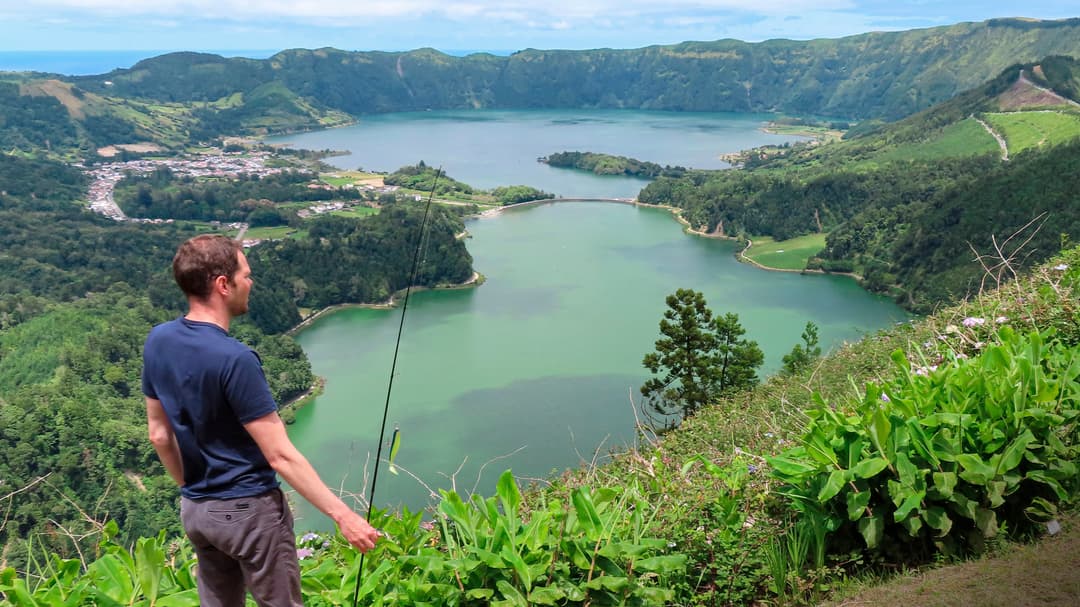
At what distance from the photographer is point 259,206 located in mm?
67438

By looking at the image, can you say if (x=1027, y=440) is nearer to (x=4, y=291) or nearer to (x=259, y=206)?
(x=4, y=291)

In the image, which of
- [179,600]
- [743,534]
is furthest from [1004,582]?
[179,600]

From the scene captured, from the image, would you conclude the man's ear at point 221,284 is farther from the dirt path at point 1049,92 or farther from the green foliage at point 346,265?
the dirt path at point 1049,92

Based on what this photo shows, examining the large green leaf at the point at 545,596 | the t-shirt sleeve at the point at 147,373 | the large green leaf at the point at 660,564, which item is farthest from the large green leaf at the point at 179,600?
the large green leaf at the point at 660,564

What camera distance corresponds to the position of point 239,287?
2088mm

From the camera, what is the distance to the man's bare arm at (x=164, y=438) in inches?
83.6

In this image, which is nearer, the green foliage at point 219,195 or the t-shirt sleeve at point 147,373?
the t-shirt sleeve at point 147,373

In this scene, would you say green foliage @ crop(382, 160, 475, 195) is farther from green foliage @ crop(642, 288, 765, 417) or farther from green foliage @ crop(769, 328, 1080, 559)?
green foliage @ crop(769, 328, 1080, 559)

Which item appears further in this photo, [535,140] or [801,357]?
[535,140]

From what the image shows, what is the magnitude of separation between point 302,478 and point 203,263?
0.63m

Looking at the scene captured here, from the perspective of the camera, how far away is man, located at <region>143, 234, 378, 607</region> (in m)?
1.94

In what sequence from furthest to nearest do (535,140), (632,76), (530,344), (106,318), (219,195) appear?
(632,76) < (535,140) < (219,195) < (106,318) < (530,344)

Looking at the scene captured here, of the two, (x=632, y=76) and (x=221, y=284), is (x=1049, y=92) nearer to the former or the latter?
(x=221, y=284)

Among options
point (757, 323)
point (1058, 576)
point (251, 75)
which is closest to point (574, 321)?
point (757, 323)
